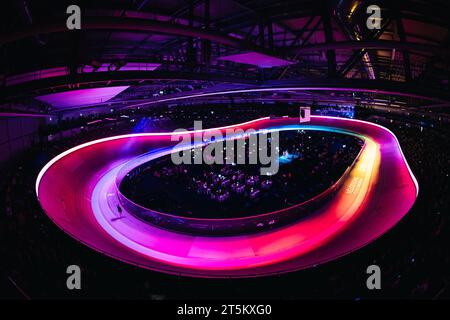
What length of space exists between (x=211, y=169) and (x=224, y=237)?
33.9ft

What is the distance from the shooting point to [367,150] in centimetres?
2078

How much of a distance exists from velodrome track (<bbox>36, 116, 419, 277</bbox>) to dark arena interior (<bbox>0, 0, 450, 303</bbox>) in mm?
97

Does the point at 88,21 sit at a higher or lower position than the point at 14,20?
lower

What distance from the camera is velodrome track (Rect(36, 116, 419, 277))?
9961mm

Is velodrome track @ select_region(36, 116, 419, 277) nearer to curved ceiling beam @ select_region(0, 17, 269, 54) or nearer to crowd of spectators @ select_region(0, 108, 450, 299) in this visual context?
crowd of spectators @ select_region(0, 108, 450, 299)

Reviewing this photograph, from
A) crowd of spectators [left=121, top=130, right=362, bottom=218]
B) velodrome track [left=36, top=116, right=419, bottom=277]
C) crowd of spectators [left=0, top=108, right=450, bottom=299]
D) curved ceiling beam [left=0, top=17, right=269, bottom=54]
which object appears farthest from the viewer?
crowd of spectators [left=121, top=130, right=362, bottom=218]

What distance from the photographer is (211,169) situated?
22953 mm

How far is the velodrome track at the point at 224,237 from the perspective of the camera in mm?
9961

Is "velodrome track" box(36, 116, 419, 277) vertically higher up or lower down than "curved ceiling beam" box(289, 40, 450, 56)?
lower down

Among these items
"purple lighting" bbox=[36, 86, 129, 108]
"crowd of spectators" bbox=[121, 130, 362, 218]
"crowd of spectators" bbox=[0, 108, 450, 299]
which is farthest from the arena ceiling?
"crowd of spectators" bbox=[121, 130, 362, 218]

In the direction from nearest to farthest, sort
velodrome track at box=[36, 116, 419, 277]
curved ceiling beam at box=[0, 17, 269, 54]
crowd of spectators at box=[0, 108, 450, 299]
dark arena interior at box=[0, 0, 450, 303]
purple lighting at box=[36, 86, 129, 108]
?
curved ceiling beam at box=[0, 17, 269, 54] → crowd of spectators at box=[0, 108, 450, 299] → dark arena interior at box=[0, 0, 450, 303] → velodrome track at box=[36, 116, 419, 277] → purple lighting at box=[36, 86, 129, 108]

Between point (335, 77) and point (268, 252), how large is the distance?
7501 mm

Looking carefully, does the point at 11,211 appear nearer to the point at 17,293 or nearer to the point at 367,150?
the point at 17,293

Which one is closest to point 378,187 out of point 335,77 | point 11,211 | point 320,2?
point 335,77
